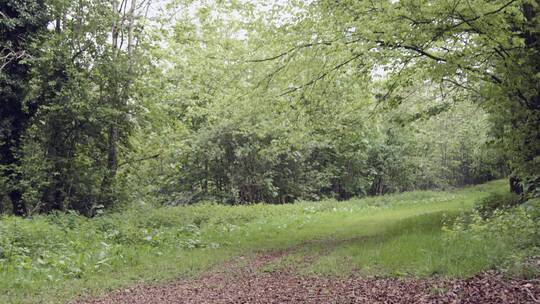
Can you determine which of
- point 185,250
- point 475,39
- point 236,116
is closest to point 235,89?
point 236,116

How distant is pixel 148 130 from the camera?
61.8 feet

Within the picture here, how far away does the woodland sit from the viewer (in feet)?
24.8

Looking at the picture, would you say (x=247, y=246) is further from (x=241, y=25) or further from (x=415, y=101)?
(x=415, y=101)

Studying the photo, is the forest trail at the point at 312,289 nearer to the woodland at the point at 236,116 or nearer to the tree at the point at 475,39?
the woodland at the point at 236,116

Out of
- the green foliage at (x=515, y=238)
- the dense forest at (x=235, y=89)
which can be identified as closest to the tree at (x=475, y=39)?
the dense forest at (x=235, y=89)

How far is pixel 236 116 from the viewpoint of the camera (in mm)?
12055

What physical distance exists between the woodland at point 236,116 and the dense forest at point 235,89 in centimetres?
6

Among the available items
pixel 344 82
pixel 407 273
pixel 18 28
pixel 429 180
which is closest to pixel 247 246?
pixel 344 82

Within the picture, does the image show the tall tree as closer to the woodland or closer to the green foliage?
the woodland

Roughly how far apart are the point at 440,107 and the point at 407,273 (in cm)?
918

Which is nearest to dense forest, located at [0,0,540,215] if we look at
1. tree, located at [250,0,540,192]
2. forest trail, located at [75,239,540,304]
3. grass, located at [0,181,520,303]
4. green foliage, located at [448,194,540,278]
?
tree, located at [250,0,540,192]

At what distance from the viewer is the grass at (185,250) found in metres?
6.93

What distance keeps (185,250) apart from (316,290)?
19.3 ft

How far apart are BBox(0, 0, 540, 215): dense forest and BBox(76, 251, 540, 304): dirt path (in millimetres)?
3533
